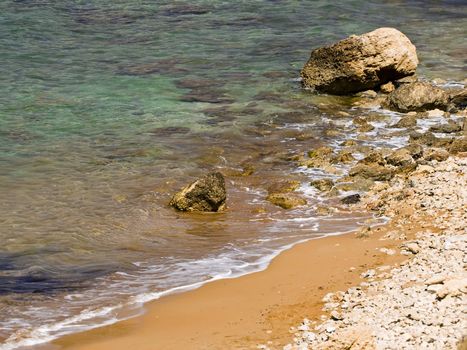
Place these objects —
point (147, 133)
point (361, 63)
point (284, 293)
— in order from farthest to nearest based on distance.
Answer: point (361, 63) < point (147, 133) < point (284, 293)

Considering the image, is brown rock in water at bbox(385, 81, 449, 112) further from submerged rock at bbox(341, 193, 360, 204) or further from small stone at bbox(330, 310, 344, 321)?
small stone at bbox(330, 310, 344, 321)

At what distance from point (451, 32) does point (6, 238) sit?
16.7 m

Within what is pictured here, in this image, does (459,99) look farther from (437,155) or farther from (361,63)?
(437,155)

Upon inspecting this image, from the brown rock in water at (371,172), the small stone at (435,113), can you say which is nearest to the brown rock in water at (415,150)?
the brown rock in water at (371,172)

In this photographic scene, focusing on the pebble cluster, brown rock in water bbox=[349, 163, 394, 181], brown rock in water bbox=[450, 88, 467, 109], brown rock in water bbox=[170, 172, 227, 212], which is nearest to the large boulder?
brown rock in water bbox=[450, 88, 467, 109]

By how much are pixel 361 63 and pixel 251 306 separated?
10734mm

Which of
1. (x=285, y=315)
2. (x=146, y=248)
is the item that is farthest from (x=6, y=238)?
(x=285, y=315)

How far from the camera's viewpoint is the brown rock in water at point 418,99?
1708cm

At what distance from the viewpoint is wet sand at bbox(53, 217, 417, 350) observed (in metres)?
7.84

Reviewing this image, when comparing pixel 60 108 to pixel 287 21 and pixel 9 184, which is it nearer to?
pixel 9 184

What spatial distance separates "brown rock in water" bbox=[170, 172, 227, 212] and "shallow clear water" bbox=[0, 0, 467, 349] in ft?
0.64

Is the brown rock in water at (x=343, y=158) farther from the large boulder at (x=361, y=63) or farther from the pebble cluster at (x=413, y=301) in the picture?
the large boulder at (x=361, y=63)

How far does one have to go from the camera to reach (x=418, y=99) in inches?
674

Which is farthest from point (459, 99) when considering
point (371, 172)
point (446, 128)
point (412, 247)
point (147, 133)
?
point (412, 247)
